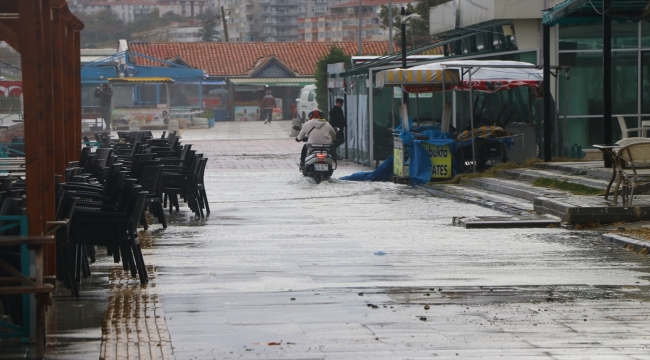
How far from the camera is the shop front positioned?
63.8 metres

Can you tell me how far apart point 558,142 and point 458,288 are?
15569mm

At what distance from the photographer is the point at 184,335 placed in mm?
7047

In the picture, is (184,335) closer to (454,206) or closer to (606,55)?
(454,206)

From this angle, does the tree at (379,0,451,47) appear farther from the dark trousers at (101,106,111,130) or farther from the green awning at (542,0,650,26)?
the green awning at (542,0,650,26)

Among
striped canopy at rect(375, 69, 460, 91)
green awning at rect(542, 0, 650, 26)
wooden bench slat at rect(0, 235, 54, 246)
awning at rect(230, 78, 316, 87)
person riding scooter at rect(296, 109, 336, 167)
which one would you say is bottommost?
wooden bench slat at rect(0, 235, 54, 246)

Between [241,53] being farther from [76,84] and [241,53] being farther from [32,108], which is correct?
[32,108]

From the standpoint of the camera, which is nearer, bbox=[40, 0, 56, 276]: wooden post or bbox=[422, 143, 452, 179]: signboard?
bbox=[40, 0, 56, 276]: wooden post

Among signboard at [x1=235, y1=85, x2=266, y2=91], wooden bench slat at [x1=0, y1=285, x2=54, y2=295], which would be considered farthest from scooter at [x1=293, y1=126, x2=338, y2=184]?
signboard at [x1=235, y1=85, x2=266, y2=91]

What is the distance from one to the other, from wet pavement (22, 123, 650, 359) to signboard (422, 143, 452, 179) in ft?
19.9

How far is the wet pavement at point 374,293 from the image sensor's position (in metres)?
6.75

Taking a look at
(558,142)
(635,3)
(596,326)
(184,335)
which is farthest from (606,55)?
(184,335)

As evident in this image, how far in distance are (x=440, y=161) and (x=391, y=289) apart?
12.6 meters

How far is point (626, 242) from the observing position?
448 inches

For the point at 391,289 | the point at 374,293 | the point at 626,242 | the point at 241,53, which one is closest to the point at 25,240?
the point at 374,293
